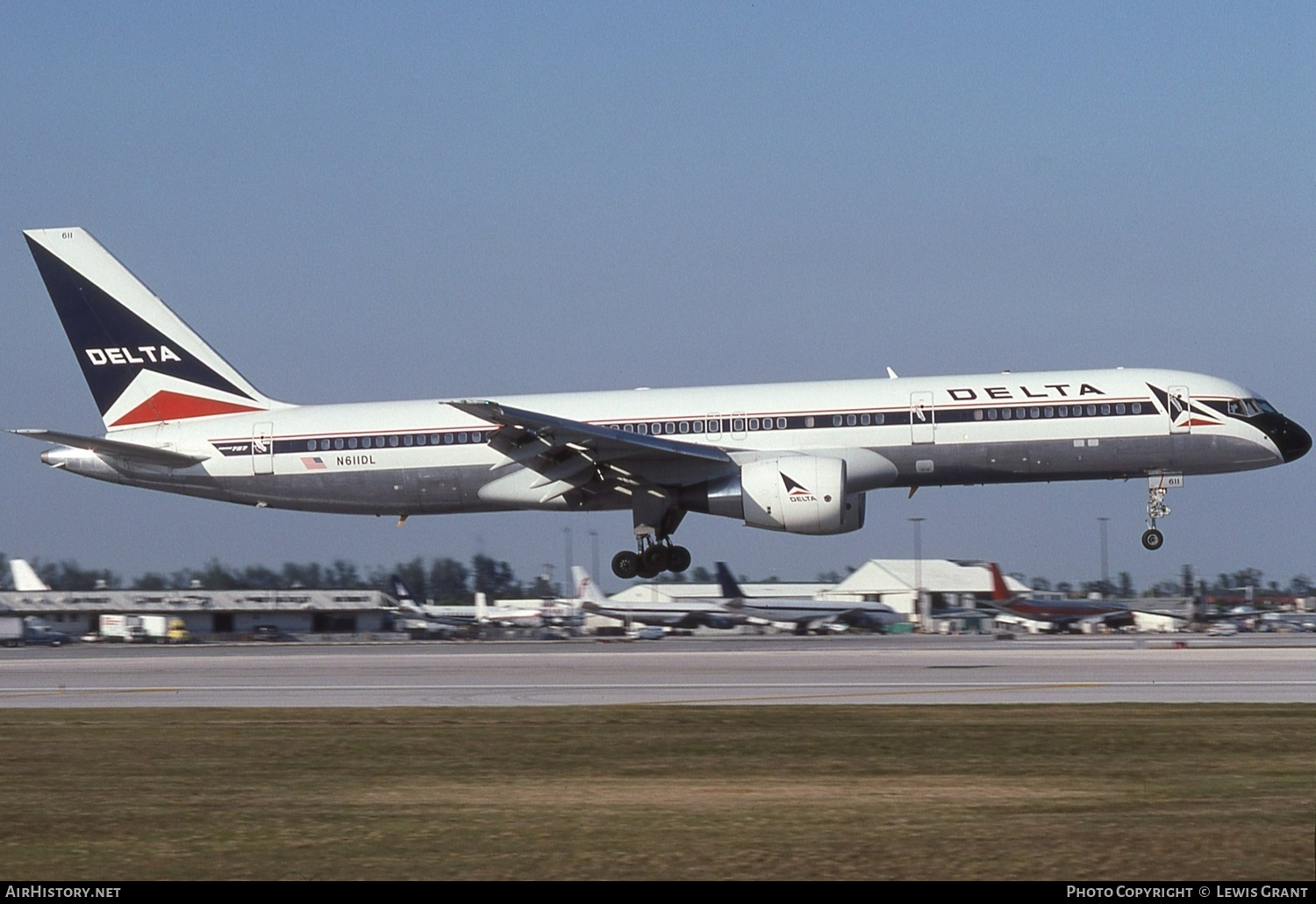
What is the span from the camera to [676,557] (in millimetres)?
38562

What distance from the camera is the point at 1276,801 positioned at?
1350cm

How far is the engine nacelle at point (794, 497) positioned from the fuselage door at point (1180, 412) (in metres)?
7.26

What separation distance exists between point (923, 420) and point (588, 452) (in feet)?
25.9

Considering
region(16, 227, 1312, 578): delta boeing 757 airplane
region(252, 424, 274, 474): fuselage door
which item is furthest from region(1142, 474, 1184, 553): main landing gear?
region(252, 424, 274, 474): fuselage door

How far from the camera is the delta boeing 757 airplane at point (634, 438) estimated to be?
3516cm

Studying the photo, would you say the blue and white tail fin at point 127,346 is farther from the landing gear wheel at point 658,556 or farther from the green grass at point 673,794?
the green grass at point 673,794

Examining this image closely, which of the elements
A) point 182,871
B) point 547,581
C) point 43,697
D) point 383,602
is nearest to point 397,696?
point 43,697

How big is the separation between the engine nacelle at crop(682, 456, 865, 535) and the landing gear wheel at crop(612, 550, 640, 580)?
3478 millimetres

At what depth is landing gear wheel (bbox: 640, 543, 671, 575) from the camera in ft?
126

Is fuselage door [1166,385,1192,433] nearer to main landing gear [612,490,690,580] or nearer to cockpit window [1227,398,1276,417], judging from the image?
cockpit window [1227,398,1276,417]

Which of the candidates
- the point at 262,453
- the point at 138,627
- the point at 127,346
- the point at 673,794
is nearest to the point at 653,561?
the point at 262,453

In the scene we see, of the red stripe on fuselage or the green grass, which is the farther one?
the red stripe on fuselage

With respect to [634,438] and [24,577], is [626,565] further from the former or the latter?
[24,577]
